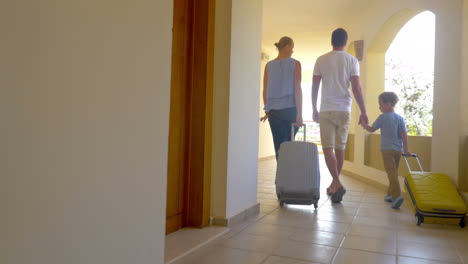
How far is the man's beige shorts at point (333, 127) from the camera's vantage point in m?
3.38

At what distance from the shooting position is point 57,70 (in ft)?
3.27

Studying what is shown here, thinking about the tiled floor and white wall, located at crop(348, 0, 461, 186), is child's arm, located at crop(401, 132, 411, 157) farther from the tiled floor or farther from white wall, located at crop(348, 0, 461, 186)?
the tiled floor

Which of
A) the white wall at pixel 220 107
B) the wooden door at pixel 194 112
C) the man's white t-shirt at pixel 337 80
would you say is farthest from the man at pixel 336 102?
the wooden door at pixel 194 112

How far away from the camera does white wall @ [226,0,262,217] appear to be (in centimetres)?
243

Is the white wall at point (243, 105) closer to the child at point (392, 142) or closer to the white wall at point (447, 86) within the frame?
the child at point (392, 142)

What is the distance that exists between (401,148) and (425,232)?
115cm

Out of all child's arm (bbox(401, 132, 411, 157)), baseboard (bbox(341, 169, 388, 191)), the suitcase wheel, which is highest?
child's arm (bbox(401, 132, 411, 157))

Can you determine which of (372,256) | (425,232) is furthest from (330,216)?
(372,256)

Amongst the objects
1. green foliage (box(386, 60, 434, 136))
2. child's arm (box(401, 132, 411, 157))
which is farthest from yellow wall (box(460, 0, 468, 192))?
green foliage (box(386, 60, 434, 136))

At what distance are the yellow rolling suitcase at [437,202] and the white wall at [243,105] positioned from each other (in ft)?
4.00

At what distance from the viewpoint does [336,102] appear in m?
3.39

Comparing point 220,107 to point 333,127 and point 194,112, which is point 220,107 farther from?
point 333,127

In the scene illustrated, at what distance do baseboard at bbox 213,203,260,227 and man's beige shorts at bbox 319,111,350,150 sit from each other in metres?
1.00

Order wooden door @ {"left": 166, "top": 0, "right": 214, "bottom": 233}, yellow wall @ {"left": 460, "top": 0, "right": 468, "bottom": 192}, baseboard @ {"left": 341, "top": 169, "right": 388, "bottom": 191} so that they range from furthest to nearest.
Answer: baseboard @ {"left": 341, "top": 169, "right": 388, "bottom": 191} → yellow wall @ {"left": 460, "top": 0, "right": 468, "bottom": 192} → wooden door @ {"left": 166, "top": 0, "right": 214, "bottom": 233}
